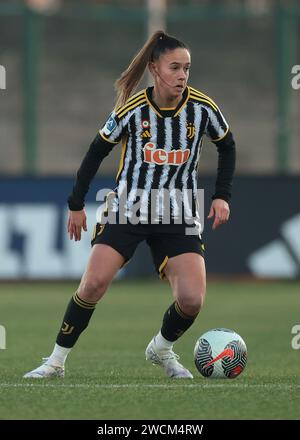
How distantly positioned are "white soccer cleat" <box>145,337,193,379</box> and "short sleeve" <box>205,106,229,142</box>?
1.35 meters

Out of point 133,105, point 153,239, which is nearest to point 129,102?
point 133,105

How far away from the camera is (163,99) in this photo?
7141 mm

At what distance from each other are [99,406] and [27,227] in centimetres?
972

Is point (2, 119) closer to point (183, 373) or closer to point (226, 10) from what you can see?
point (226, 10)

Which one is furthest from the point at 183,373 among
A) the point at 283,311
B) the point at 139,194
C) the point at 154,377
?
the point at 283,311

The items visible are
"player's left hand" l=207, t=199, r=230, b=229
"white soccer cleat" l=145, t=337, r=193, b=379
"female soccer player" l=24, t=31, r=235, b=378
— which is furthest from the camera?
"white soccer cleat" l=145, t=337, r=193, b=379

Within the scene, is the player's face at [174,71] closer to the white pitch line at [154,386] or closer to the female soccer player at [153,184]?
the female soccer player at [153,184]

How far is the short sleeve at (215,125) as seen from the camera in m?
7.24

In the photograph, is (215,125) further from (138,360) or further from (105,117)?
(105,117)

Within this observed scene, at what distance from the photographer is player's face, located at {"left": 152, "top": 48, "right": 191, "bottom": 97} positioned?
7012 millimetres

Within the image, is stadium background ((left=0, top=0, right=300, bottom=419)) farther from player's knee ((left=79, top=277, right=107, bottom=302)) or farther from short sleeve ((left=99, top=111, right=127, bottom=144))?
short sleeve ((left=99, top=111, right=127, bottom=144))

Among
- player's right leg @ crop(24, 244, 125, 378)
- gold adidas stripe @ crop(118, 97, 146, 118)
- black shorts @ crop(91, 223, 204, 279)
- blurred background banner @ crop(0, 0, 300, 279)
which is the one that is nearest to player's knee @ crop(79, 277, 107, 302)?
player's right leg @ crop(24, 244, 125, 378)

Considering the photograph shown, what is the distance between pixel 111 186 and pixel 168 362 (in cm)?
861

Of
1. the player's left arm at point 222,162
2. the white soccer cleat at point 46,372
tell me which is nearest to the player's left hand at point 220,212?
the player's left arm at point 222,162
